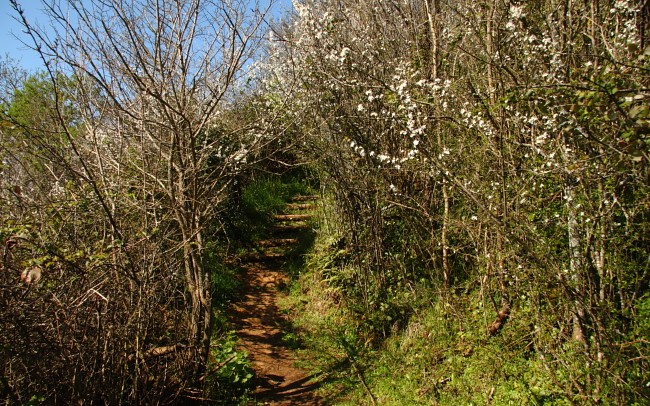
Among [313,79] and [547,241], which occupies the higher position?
[313,79]

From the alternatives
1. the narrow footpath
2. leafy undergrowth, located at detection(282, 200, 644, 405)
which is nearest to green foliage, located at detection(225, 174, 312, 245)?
the narrow footpath

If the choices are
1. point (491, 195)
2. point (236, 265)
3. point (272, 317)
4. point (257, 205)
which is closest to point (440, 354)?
point (491, 195)

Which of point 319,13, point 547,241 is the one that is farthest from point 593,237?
point 319,13

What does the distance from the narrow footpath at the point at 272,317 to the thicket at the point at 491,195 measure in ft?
2.08

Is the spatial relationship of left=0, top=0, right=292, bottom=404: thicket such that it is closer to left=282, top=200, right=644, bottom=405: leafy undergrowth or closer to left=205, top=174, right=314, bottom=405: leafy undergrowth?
left=205, top=174, right=314, bottom=405: leafy undergrowth

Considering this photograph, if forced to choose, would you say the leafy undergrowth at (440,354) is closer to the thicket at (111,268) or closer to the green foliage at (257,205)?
the thicket at (111,268)

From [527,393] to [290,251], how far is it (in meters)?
6.01

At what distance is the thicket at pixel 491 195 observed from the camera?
11.5 ft

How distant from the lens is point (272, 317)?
743 cm

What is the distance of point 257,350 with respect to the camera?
6469 mm

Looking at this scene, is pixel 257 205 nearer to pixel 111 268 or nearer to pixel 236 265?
pixel 236 265

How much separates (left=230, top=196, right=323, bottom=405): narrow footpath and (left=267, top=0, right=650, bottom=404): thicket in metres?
0.63

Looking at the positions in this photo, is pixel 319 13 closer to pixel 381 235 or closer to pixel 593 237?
pixel 381 235

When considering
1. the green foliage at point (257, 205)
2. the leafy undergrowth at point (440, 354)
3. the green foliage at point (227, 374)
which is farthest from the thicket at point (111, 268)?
the green foliage at point (257, 205)
